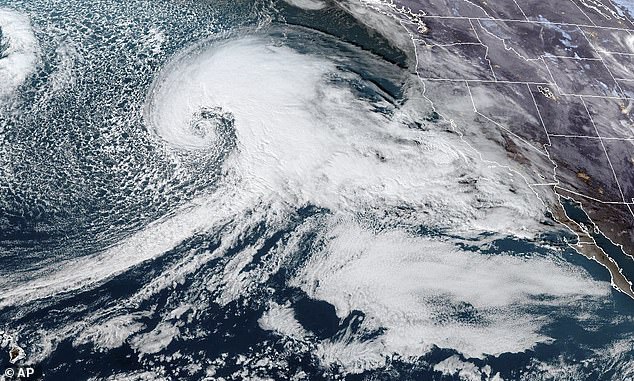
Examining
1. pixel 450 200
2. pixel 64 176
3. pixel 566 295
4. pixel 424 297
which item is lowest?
pixel 566 295

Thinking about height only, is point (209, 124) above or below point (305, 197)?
above

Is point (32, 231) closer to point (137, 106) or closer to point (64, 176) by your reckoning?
point (64, 176)

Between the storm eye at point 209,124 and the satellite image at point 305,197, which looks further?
the storm eye at point 209,124

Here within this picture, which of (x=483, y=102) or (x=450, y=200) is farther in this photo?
(x=483, y=102)

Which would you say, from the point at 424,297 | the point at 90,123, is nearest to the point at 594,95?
the point at 424,297

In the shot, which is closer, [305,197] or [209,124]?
[305,197]

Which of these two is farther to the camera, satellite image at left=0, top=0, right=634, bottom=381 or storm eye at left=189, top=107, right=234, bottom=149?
storm eye at left=189, top=107, right=234, bottom=149

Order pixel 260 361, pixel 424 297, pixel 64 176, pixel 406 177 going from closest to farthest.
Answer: pixel 260 361 → pixel 424 297 → pixel 64 176 → pixel 406 177

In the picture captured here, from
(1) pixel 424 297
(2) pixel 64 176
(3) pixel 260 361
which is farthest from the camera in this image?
(2) pixel 64 176
